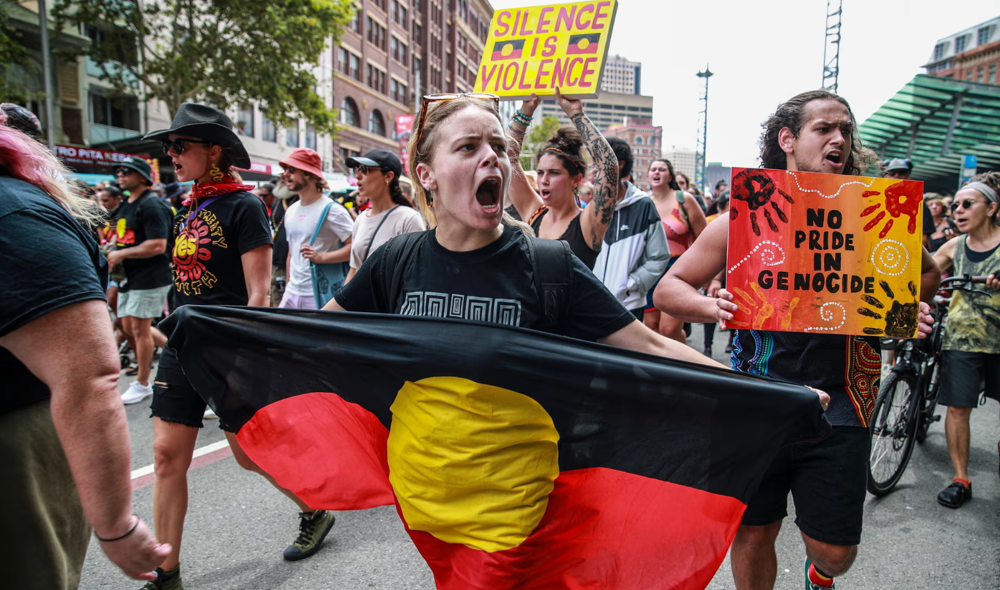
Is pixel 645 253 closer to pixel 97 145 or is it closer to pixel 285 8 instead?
pixel 285 8

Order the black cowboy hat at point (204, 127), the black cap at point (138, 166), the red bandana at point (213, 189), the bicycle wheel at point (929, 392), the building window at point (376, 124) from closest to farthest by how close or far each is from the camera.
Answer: the black cowboy hat at point (204, 127) → the red bandana at point (213, 189) → the bicycle wheel at point (929, 392) → the black cap at point (138, 166) → the building window at point (376, 124)

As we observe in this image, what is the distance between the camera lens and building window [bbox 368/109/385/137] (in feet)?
150

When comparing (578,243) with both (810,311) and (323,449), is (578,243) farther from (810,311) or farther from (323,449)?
(323,449)

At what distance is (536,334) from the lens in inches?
66.7

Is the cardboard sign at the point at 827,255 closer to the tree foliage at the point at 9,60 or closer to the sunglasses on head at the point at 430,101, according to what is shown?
the sunglasses on head at the point at 430,101

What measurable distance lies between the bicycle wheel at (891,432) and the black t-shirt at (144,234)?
20.2 ft

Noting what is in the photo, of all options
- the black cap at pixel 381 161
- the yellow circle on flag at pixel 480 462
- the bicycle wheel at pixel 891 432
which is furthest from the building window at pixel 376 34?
the yellow circle on flag at pixel 480 462

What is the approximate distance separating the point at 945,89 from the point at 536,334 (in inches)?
1100

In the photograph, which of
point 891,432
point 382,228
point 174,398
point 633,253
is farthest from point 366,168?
point 891,432

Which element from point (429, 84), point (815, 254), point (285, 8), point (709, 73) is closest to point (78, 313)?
point (815, 254)

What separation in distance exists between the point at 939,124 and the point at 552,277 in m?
32.2

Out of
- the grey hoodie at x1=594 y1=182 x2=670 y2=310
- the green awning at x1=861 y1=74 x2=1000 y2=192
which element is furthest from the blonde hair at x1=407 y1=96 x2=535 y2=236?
the green awning at x1=861 y1=74 x2=1000 y2=192

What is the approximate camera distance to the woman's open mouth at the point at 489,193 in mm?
1939

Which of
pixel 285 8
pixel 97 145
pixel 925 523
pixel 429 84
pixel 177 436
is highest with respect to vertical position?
pixel 429 84
